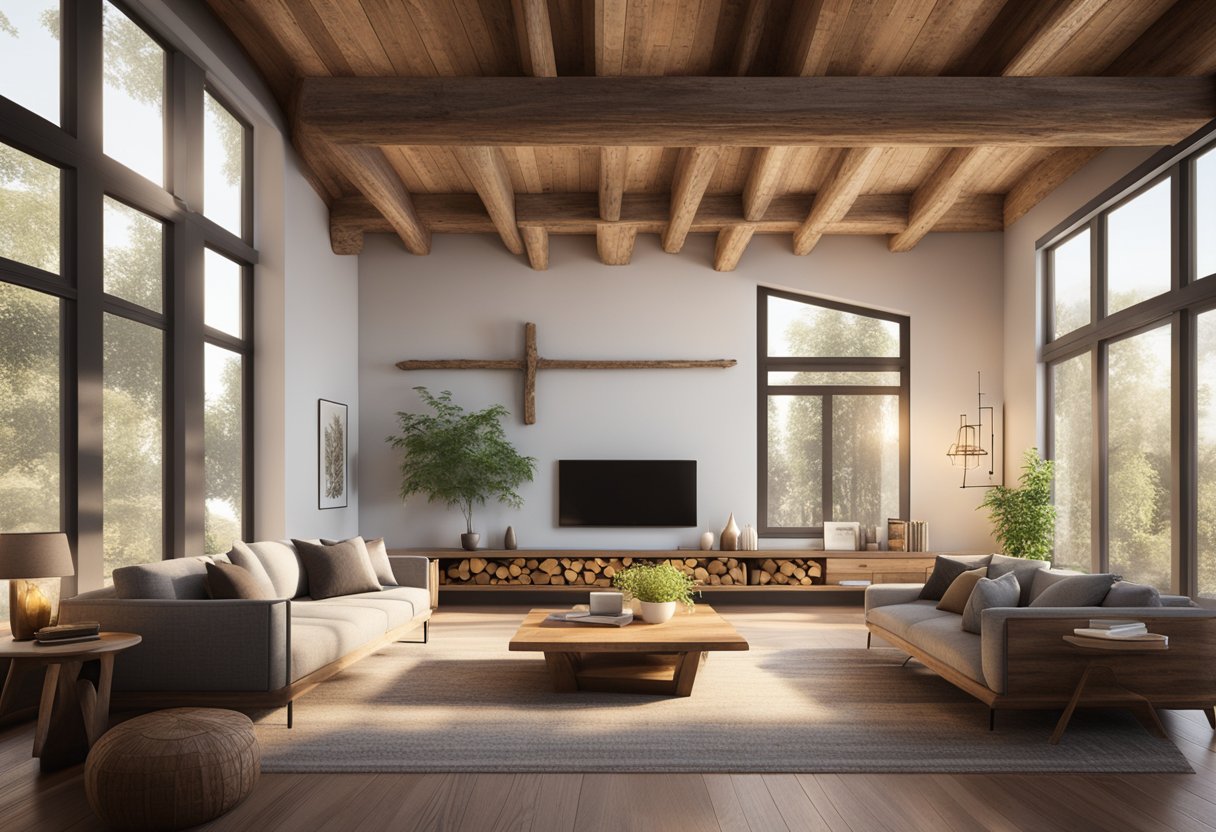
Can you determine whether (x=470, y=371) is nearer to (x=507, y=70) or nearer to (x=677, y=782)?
(x=507, y=70)

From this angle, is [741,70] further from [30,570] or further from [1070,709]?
[30,570]

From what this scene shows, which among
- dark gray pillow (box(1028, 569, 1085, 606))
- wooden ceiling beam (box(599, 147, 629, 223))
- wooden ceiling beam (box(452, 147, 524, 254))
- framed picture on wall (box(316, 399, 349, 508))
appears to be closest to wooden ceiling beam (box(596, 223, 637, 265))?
wooden ceiling beam (box(599, 147, 629, 223))

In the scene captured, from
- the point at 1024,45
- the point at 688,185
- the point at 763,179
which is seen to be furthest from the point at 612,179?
the point at 1024,45

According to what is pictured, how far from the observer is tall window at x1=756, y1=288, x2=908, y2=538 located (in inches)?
350

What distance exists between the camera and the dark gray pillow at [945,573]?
5.77 meters

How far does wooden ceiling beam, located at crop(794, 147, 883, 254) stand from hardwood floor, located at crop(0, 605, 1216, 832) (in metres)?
4.26

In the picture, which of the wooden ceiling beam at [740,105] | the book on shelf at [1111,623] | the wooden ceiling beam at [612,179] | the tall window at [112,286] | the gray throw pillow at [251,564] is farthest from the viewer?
the wooden ceiling beam at [612,179]

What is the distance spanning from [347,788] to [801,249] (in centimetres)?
661

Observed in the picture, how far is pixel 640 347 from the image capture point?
888 centimetres

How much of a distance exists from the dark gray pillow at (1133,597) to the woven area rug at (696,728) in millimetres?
541

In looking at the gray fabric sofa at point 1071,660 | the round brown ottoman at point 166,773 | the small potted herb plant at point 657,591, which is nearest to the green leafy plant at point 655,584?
the small potted herb plant at point 657,591

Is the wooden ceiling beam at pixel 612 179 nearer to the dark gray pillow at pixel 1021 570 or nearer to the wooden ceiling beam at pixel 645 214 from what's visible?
the wooden ceiling beam at pixel 645 214

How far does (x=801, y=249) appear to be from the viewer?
864 centimetres

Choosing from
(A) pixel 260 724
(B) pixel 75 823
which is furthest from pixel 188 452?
(B) pixel 75 823
